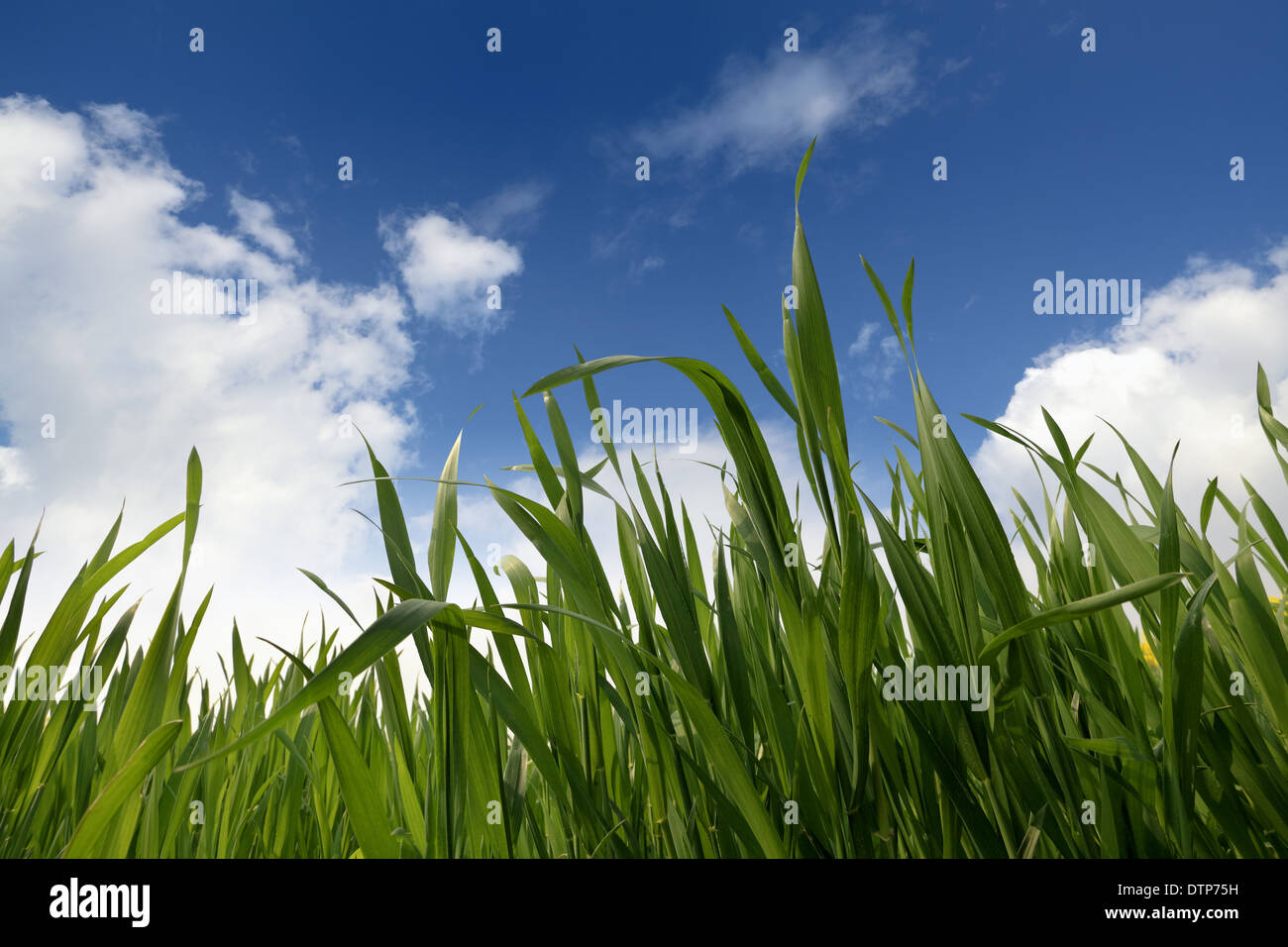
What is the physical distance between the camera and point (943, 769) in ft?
1.42

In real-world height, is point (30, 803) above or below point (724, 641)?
below

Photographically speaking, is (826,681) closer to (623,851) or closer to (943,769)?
(943,769)

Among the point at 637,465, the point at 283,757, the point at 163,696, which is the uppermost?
the point at 637,465

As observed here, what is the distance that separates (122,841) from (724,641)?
1.65 ft

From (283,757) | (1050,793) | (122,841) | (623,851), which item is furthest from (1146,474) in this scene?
(283,757)
